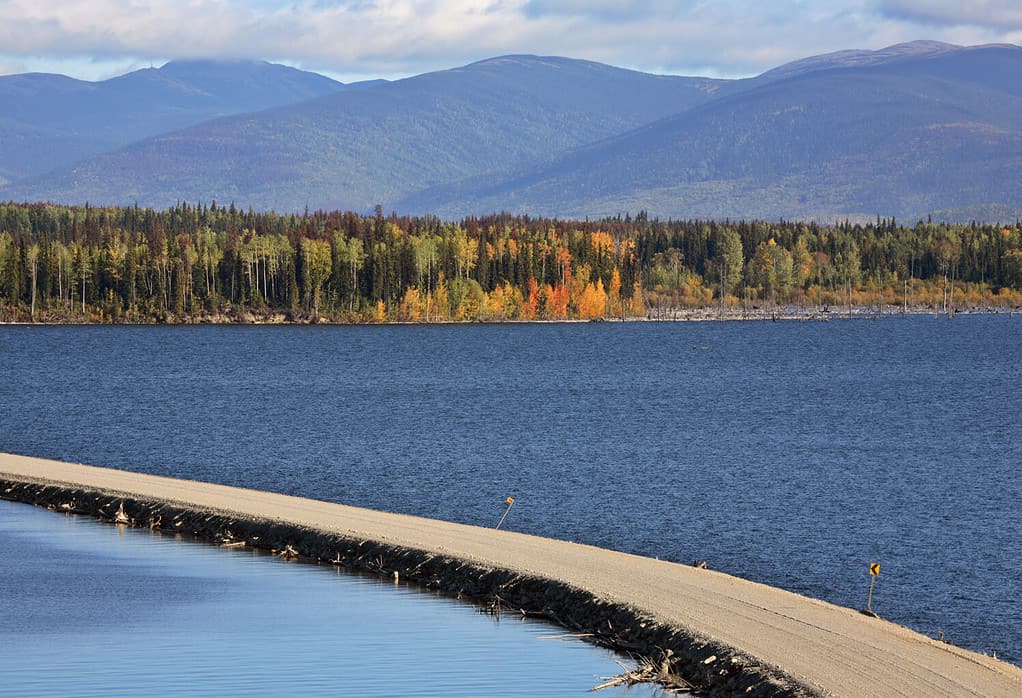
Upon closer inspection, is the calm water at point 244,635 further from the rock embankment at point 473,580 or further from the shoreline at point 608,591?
the shoreline at point 608,591

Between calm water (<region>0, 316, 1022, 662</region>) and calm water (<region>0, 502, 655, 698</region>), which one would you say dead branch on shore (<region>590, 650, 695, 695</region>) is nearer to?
calm water (<region>0, 502, 655, 698</region>)

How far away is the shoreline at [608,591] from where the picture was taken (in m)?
25.3

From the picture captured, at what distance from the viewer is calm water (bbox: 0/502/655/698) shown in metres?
25.7

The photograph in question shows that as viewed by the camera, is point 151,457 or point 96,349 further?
point 96,349

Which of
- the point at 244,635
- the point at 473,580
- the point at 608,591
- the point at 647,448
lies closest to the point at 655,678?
the point at 608,591

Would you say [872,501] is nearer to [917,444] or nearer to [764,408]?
[917,444]

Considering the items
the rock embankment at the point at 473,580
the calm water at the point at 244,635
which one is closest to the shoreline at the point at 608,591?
the rock embankment at the point at 473,580

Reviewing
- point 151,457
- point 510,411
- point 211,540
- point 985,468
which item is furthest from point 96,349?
point 211,540

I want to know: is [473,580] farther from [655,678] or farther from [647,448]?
[647,448]

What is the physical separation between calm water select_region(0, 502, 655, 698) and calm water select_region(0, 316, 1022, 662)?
32.2 feet

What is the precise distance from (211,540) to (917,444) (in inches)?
1684

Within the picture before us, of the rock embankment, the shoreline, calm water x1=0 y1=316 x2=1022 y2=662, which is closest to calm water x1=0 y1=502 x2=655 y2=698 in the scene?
the rock embankment

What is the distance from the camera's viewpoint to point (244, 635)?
29312mm

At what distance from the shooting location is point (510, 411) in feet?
307
